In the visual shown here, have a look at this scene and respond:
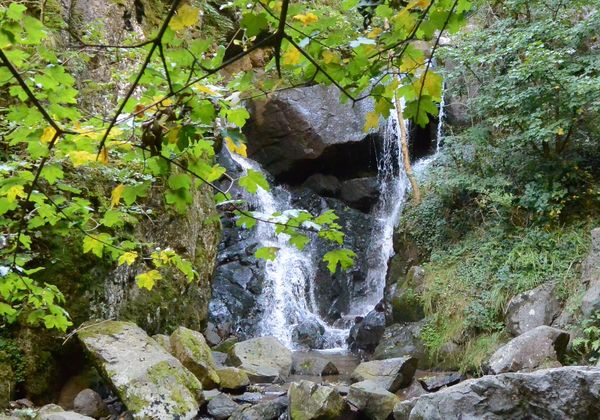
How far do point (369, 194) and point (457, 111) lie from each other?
3004 millimetres

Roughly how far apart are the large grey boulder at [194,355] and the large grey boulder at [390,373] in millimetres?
1991

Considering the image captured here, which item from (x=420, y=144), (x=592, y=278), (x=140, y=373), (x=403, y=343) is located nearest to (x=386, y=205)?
(x=420, y=144)

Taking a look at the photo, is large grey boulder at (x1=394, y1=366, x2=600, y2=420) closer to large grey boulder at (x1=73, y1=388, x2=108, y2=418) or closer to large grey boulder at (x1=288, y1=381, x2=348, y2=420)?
large grey boulder at (x1=288, y1=381, x2=348, y2=420)

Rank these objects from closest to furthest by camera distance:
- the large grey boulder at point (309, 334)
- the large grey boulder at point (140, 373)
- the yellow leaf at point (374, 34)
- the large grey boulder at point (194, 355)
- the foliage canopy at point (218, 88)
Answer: the foliage canopy at point (218, 88) < the yellow leaf at point (374, 34) < the large grey boulder at point (140, 373) < the large grey boulder at point (194, 355) < the large grey boulder at point (309, 334)

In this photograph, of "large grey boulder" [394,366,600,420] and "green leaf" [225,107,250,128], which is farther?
"large grey boulder" [394,366,600,420]

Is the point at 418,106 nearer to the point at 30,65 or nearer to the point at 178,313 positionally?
the point at 30,65

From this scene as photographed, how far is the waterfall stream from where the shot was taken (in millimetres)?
11195

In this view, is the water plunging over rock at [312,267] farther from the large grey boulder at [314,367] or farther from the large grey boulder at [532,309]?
the large grey boulder at [532,309]

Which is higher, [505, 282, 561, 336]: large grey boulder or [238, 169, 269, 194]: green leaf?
[238, 169, 269, 194]: green leaf

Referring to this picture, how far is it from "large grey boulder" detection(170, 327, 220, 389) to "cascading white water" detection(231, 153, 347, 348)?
13.3ft

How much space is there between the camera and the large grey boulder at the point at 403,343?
327 inches

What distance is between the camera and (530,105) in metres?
8.45

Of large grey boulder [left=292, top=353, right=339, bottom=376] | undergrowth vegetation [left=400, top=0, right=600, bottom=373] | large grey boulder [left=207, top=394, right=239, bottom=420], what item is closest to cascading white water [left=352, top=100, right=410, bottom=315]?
undergrowth vegetation [left=400, top=0, right=600, bottom=373]

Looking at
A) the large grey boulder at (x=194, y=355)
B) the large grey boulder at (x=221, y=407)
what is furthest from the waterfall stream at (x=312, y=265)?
the large grey boulder at (x=221, y=407)
